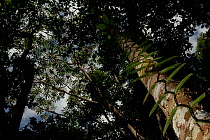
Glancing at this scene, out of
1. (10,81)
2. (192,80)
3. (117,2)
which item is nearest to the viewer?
(192,80)

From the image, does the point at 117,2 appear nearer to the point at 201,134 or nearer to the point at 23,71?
the point at 23,71

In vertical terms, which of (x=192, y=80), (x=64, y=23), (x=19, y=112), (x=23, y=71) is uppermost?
(x=64, y=23)

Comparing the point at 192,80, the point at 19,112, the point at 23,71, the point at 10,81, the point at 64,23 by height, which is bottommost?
the point at 192,80

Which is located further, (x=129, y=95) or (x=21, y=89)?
(x=129, y=95)

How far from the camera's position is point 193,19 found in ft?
20.8

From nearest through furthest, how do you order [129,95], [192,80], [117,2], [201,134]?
1. [201,134]
2. [192,80]
3. [117,2]
4. [129,95]

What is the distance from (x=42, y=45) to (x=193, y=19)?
7.06 metres

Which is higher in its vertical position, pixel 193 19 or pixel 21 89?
pixel 193 19

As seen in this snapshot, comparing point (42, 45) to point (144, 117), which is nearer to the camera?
point (144, 117)

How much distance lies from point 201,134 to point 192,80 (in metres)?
0.46

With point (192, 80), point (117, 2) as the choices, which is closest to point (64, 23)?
point (117, 2)

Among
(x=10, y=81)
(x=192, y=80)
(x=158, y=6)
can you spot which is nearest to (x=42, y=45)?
(x=10, y=81)

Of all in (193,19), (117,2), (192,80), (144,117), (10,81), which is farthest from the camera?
(144,117)

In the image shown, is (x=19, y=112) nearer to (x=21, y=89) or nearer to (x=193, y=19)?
(x=21, y=89)
